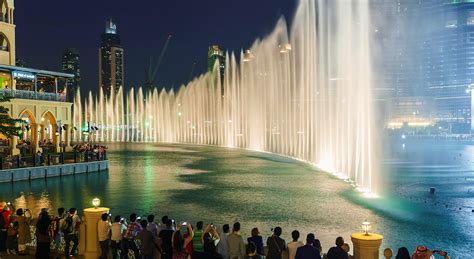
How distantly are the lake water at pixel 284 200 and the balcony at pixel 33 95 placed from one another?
33.5ft

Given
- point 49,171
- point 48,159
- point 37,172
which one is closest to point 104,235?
point 37,172

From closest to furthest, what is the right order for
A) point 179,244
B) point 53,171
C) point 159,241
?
point 179,244
point 159,241
point 53,171

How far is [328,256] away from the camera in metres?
9.38

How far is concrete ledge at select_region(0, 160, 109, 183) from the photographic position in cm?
3331

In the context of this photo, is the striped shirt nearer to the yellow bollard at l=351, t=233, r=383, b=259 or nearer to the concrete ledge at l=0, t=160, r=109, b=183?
the yellow bollard at l=351, t=233, r=383, b=259

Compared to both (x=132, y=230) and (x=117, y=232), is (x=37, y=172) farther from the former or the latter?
(x=132, y=230)

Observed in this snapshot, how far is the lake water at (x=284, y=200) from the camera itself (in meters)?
19.3

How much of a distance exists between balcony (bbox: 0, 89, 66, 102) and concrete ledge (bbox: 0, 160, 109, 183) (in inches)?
328

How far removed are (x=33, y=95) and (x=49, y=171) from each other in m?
11.1

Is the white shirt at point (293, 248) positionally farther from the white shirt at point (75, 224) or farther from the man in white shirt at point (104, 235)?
the white shirt at point (75, 224)

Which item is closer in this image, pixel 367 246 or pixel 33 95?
pixel 367 246

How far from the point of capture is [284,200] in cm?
2558

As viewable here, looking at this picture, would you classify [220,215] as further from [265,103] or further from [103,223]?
[265,103]

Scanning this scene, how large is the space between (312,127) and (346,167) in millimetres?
14507
